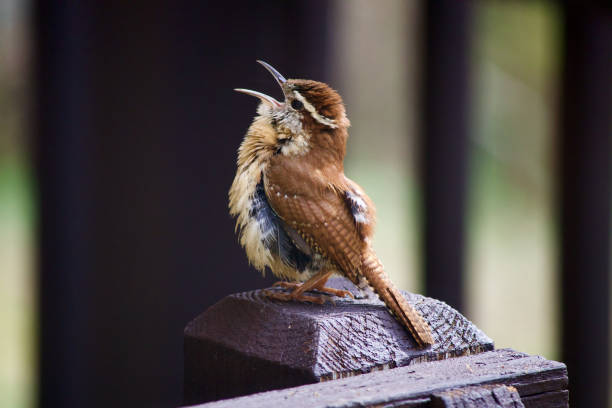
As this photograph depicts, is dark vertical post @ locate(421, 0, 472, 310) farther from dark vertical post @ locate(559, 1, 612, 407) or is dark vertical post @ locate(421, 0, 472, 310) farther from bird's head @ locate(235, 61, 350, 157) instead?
bird's head @ locate(235, 61, 350, 157)

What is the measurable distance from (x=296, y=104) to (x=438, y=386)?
47.4 inches

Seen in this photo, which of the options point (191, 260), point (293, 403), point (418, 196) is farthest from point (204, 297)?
point (293, 403)

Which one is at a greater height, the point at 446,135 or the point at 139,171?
the point at 446,135

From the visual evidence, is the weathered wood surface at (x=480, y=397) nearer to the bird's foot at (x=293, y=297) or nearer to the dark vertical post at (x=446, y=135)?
the bird's foot at (x=293, y=297)

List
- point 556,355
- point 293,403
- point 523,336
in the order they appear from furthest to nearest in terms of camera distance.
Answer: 1. point 523,336
2. point 556,355
3. point 293,403

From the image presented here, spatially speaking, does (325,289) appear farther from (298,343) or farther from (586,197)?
(586,197)

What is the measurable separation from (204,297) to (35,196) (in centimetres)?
96

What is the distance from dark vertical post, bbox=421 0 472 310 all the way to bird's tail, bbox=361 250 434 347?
242 centimetres

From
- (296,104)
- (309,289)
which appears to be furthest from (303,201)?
(296,104)

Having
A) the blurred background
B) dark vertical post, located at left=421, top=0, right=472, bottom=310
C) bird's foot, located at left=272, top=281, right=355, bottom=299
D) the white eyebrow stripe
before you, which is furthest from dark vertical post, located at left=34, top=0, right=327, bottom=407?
bird's foot, located at left=272, top=281, right=355, bottom=299

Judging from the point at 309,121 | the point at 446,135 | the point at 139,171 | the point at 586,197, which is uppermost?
the point at 309,121

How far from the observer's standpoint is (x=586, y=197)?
15.6 ft

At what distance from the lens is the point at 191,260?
3.79 meters

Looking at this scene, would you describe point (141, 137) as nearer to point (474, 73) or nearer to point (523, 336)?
point (474, 73)
